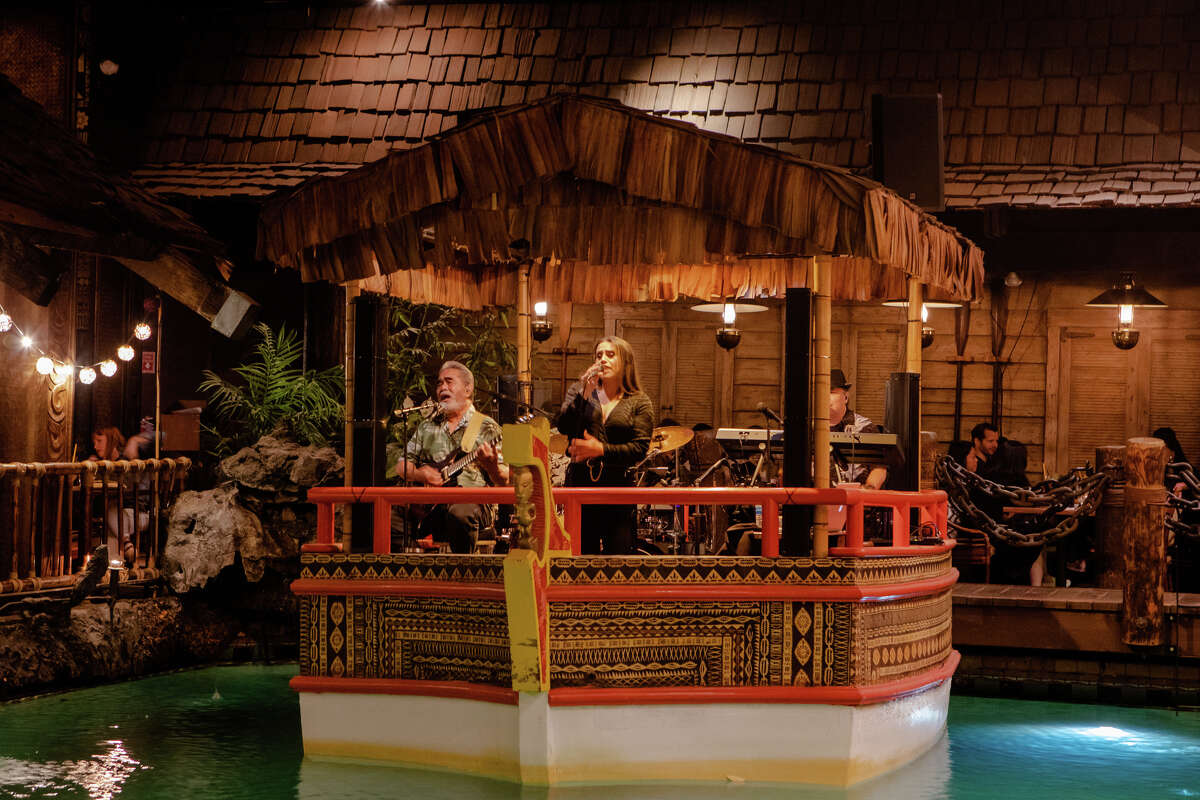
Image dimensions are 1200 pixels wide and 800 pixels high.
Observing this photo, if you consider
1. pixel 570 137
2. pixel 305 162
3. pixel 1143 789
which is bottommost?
pixel 1143 789

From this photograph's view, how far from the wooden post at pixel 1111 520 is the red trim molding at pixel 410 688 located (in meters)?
6.31

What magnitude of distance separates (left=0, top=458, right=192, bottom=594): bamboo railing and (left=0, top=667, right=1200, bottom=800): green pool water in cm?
108

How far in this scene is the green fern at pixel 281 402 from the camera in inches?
520

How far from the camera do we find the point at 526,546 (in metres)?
7.52

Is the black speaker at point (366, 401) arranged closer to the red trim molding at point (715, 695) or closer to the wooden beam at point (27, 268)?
the red trim molding at point (715, 695)

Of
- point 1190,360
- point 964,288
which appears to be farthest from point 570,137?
point 1190,360

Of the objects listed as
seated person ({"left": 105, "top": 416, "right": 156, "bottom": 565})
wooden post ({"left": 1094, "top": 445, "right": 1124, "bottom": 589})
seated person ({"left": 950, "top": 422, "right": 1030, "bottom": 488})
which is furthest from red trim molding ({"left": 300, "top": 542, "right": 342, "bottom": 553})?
seated person ({"left": 950, "top": 422, "right": 1030, "bottom": 488})

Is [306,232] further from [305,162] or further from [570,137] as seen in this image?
[305,162]

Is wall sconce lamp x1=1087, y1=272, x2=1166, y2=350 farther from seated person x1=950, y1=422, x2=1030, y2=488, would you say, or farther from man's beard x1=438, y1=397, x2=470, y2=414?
man's beard x1=438, y1=397, x2=470, y2=414

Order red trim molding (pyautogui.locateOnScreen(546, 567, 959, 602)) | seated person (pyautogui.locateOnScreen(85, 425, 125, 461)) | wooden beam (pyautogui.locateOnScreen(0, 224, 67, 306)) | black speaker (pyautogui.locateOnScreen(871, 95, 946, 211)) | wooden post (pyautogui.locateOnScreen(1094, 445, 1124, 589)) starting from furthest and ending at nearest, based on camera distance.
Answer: seated person (pyautogui.locateOnScreen(85, 425, 125, 461)), wooden post (pyautogui.locateOnScreen(1094, 445, 1124, 589)), wooden beam (pyautogui.locateOnScreen(0, 224, 67, 306)), black speaker (pyautogui.locateOnScreen(871, 95, 946, 211)), red trim molding (pyautogui.locateOnScreen(546, 567, 959, 602))

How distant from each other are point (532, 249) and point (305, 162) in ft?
24.6

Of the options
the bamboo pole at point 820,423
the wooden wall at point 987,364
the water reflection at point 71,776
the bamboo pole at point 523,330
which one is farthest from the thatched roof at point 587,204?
the wooden wall at point 987,364

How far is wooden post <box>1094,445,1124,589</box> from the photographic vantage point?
39.4 ft

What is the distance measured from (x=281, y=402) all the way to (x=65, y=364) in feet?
7.31
